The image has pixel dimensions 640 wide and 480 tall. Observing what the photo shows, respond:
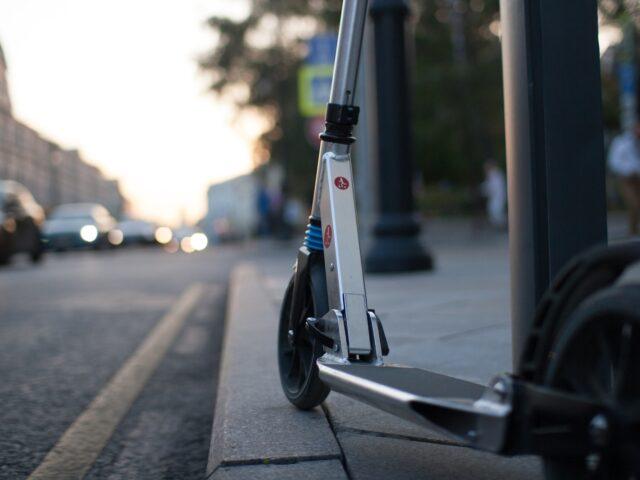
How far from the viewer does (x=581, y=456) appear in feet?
5.95

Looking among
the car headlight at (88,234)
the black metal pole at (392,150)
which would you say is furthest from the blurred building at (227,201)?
the black metal pole at (392,150)

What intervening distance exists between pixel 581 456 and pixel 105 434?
2249 mm

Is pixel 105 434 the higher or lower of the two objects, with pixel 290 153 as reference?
lower

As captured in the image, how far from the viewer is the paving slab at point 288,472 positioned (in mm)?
2389

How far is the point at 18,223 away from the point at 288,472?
16.1 metres

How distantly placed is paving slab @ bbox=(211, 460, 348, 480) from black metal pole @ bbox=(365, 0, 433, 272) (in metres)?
7.32

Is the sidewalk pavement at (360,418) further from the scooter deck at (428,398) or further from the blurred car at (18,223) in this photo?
the blurred car at (18,223)

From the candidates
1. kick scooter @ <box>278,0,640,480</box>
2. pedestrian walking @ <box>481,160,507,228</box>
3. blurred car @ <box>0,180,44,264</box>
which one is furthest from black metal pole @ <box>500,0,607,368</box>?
pedestrian walking @ <box>481,160,507,228</box>

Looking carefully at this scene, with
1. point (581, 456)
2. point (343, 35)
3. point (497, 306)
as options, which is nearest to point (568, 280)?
point (581, 456)

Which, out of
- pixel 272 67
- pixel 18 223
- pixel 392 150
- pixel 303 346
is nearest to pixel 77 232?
pixel 18 223

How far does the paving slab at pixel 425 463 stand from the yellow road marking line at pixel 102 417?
3.15 ft

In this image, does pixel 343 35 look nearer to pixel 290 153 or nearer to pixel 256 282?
pixel 256 282

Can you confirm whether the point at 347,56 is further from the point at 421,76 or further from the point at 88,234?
the point at 421,76

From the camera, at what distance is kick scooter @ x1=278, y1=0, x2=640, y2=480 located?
163 cm
